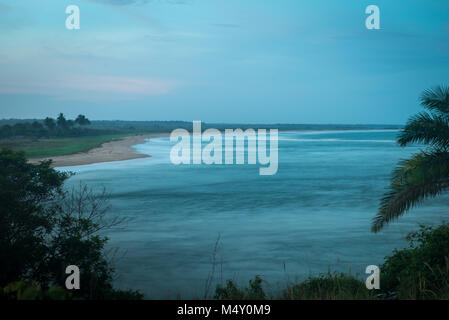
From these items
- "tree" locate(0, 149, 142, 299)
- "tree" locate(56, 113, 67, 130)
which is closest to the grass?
"tree" locate(0, 149, 142, 299)

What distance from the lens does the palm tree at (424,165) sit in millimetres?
9891

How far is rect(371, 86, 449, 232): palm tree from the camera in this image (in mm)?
9891

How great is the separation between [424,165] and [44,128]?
365 feet

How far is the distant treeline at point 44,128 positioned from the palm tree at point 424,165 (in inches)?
3055

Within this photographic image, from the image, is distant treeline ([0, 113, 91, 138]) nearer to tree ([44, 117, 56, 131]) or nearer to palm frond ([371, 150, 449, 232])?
tree ([44, 117, 56, 131])

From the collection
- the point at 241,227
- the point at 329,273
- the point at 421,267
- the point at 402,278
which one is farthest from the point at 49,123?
the point at 421,267

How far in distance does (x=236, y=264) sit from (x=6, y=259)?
9094 millimetres

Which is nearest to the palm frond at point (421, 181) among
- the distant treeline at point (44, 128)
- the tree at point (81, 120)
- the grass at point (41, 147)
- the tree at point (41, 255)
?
the tree at point (41, 255)

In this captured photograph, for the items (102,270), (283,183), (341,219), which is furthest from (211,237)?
(283,183)

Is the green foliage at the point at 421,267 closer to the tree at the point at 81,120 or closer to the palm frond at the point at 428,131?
the palm frond at the point at 428,131

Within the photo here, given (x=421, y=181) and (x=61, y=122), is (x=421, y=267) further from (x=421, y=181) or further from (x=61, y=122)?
(x=61, y=122)

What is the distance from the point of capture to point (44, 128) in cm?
10825

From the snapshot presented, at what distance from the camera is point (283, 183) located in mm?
38844

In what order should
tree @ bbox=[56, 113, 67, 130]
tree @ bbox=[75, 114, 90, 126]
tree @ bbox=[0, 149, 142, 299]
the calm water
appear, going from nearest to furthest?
tree @ bbox=[0, 149, 142, 299]
the calm water
tree @ bbox=[56, 113, 67, 130]
tree @ bbox=[75, 114, 90, 126]
